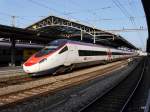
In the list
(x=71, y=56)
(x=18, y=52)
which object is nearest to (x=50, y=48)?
(x=71, y=56)

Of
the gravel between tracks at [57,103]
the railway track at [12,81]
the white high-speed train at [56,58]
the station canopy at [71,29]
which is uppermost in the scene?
the station canopy at [71,29]

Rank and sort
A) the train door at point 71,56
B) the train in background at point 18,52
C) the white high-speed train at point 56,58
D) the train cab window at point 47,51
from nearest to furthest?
the white high-speed train at point 56,58 < the train cab window at point 47,51 < the train door at point 71,56 < the train in background at point 18,52

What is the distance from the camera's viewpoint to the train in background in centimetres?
4212

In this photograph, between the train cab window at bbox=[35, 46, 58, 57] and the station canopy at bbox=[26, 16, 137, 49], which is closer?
the train cab window at bbox=[35, 46, 58, 57]

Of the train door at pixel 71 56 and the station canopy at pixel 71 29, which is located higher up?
the station canopy at pixel 71 29

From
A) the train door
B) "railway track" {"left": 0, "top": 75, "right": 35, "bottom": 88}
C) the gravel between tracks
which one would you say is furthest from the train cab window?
the gravel between tracks

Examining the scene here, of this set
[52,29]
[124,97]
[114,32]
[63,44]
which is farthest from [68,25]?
[124,97]

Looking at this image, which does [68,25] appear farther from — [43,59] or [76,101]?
[76,101]

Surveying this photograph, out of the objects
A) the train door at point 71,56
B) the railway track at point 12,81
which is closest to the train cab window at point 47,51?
the train door at point 71,56

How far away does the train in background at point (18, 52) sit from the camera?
42.1 meters

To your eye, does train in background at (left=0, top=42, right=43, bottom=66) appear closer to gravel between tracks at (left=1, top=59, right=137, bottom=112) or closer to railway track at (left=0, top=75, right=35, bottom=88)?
railway track at (left=0, top=75, right=35, bottom=88)

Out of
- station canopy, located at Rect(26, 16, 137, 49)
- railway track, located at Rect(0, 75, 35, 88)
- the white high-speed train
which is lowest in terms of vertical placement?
railway track, located at Rect(0, 75, 35, 88)

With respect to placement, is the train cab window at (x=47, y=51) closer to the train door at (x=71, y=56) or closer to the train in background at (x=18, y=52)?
the train door at (x=71, y=56)

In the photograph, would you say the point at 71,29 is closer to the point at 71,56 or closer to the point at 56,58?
the point at 71,56
